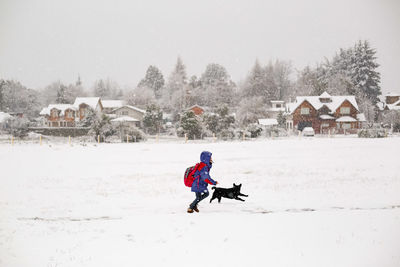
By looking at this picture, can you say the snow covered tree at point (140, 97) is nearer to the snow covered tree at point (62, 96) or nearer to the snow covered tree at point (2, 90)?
the snow covered tree at point (62, 96)

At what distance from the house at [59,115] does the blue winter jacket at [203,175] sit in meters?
50.9

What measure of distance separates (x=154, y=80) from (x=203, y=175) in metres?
59.7

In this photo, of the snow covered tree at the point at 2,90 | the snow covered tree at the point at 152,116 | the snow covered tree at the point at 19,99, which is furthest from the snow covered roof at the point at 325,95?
the snow covered tree at the point at 2,90

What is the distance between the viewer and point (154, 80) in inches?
2598

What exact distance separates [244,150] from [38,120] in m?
42.3

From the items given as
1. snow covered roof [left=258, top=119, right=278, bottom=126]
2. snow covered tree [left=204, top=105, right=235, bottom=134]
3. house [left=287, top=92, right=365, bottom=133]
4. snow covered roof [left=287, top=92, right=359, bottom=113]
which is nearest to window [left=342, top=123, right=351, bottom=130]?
house [left=287, top=92, right=365, bottom=133]

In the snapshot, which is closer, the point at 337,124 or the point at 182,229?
the point at 182,229

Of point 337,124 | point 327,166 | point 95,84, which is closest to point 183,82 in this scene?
point 95,84

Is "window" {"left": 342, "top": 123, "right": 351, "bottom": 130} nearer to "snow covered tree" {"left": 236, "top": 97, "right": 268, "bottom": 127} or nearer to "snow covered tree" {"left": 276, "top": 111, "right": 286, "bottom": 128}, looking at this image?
"snow covered tree" {"left": 276, "top": 111, "right": 286, "bottom": 128}

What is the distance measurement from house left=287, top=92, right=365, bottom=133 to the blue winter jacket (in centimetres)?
4054

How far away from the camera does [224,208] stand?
29.4ft

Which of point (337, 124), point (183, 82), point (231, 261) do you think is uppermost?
point (183, 82)

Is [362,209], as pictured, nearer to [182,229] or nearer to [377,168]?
[182,229]

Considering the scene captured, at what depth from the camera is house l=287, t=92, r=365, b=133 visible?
44.8 metres
